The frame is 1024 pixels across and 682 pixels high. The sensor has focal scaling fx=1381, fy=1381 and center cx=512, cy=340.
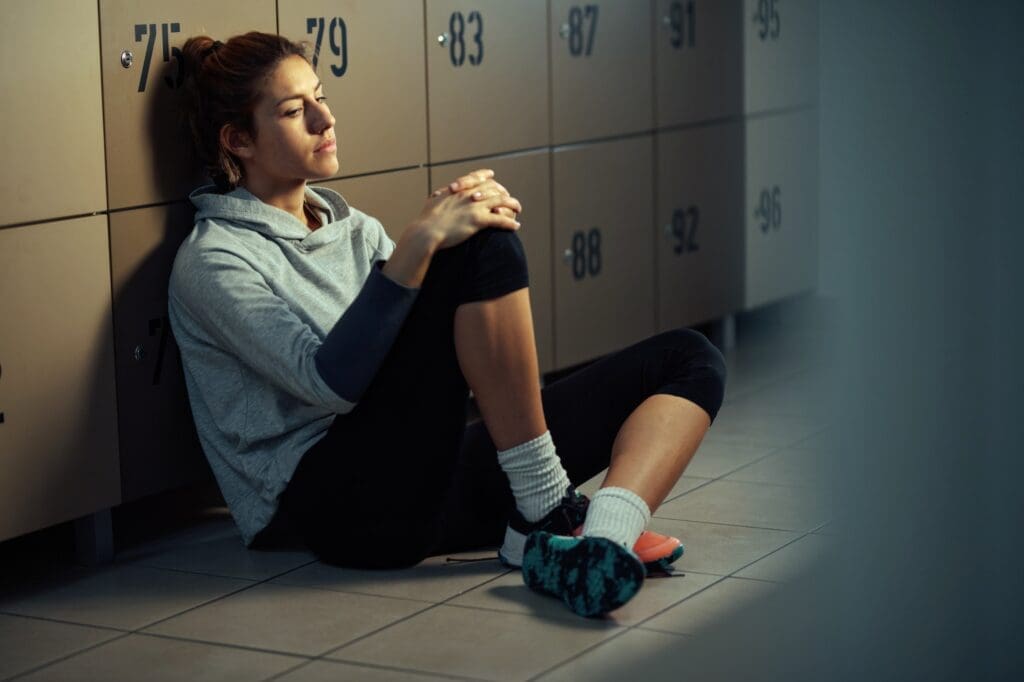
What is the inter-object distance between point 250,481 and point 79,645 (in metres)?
0.40

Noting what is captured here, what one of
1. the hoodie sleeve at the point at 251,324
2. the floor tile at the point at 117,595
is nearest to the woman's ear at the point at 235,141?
the hoodie sleeve at the point at 251,324

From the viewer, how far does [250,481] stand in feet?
7.32

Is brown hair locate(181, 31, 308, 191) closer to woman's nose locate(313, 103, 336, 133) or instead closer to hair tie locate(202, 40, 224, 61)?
hair tie locate(202, 40, 224, 61)

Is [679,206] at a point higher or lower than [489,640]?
higher

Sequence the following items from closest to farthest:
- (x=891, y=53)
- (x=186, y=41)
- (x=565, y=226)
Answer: (x=891, y=53) < (x=186, y=41) < (x=565, y=226)

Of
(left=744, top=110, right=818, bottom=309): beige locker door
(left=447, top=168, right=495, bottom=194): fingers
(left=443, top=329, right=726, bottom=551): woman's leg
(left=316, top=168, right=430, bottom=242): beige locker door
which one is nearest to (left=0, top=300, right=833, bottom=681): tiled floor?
(left=443, top=329, right=726, bottom=551): woman's leg

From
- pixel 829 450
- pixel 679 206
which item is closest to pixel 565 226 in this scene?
pixel 679 206

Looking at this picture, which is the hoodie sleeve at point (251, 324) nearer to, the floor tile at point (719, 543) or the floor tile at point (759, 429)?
the floor tile at point (719, 543)

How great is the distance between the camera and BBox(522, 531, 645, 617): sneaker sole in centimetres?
187

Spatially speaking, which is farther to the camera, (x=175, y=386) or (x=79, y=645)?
(x=175, y=386)

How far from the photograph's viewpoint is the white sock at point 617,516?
6.41 feet

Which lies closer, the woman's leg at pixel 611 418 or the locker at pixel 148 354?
the woman's leg at pixel 611 418

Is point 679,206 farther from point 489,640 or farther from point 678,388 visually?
point 489,640

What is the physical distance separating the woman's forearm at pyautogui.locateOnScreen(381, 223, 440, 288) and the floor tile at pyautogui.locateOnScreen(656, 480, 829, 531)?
0.82m
